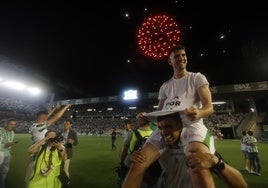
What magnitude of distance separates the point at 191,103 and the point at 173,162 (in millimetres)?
891

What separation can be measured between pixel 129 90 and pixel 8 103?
3430 cm

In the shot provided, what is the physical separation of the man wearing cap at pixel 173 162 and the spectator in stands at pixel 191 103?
68mm

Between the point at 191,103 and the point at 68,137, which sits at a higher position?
the point at 191,103

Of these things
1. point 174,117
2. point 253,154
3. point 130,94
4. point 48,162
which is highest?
point 130,94

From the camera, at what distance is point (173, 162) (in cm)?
297

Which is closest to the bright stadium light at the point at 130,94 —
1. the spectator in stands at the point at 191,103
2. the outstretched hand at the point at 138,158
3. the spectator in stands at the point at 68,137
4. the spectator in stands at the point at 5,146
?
the spectator in stands at the point at 68,137

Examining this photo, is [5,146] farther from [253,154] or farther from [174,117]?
[253,154]

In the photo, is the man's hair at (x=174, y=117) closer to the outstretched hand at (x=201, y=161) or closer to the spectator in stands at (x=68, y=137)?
the outstretched hand at (x=201, y=161)

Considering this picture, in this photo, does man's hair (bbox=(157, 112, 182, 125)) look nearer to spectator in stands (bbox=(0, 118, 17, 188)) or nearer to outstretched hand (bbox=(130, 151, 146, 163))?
outstretched hand (bbox=(130, 151, 146, 163))

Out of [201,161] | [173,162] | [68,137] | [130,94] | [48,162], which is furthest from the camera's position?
[130,94]

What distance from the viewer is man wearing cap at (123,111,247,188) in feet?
7.77

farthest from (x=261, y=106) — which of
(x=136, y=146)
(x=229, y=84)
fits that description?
(x=136, y=146)

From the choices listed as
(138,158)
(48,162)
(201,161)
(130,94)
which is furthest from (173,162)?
(130,94)

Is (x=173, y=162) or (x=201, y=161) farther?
(x=173, y=162)
